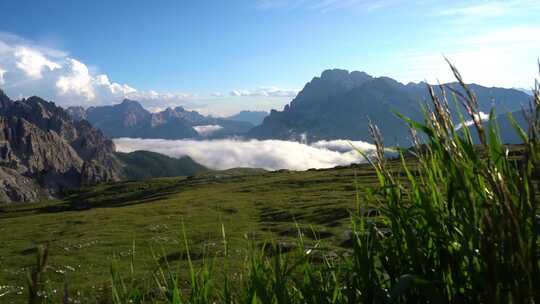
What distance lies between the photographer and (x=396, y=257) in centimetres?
311

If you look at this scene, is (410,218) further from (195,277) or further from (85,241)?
(85,241)

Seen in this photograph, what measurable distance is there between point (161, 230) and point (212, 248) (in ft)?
64.8

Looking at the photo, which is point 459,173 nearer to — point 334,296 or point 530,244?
point 530,244

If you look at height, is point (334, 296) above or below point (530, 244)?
below

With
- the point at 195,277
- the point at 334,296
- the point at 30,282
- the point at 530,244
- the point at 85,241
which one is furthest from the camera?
the point at 85,241

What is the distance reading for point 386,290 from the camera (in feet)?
9.71

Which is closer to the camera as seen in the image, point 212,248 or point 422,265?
point 422,265

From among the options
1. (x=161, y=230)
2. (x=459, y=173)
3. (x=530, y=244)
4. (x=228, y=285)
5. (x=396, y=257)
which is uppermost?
(x=459, y=173)

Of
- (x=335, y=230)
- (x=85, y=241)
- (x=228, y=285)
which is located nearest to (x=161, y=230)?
(x=85, y=241)

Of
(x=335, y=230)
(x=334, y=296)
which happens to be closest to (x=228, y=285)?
(x=334, y=296)

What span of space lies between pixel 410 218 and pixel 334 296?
2.66ft

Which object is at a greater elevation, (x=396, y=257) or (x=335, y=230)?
(x=396, y=257)

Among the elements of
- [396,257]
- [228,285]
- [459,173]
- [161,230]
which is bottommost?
[161,230]

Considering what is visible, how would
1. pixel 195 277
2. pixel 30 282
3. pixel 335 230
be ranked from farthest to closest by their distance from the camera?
pixel 335 230 → pixel 195 277 → pixel 30 282
